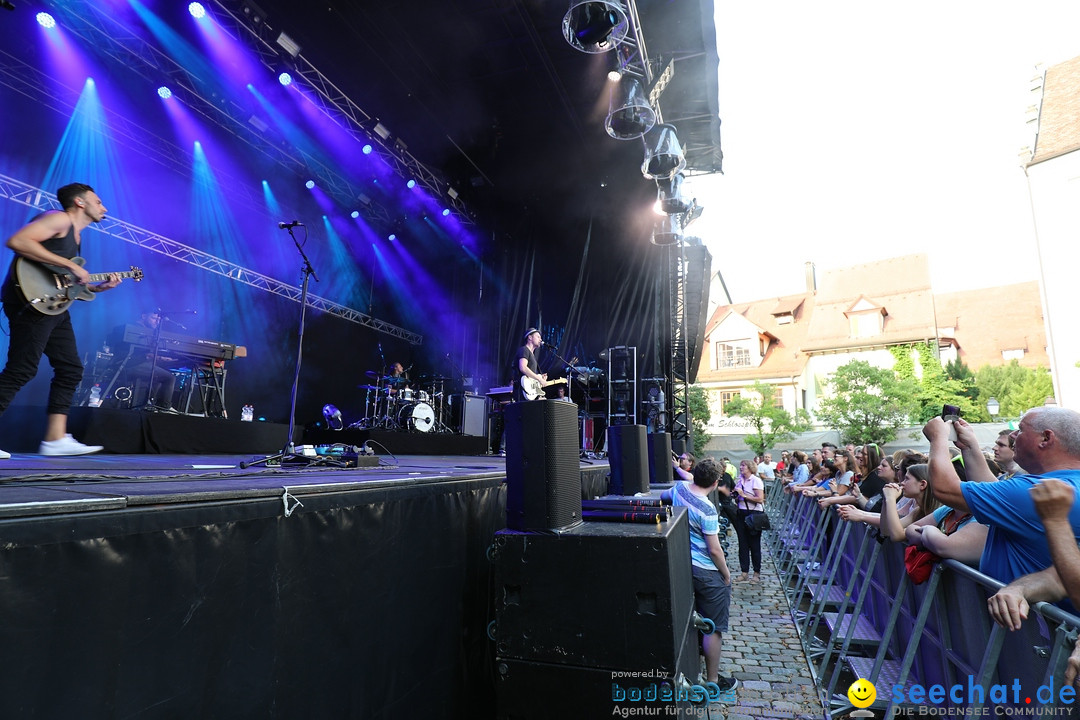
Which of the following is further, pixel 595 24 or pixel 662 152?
pixel 662 152

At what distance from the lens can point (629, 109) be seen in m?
6.29

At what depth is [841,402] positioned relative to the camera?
2606 cm

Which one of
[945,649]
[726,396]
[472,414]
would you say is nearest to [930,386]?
[726,396]

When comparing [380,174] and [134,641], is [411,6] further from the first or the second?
[134,641]

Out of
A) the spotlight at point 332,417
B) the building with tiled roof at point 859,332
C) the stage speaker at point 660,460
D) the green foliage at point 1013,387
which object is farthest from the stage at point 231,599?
the green foliage at point 1013,387

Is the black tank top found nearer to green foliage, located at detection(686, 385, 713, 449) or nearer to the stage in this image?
the stage

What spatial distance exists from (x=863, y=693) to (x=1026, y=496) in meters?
1.67

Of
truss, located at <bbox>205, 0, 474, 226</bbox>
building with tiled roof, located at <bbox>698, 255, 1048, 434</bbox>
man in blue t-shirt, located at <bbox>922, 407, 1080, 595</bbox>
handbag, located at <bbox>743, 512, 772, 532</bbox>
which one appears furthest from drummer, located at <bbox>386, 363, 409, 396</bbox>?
building with tiled roof, located at <bbox>698, 255, 1048, 434</bbox>

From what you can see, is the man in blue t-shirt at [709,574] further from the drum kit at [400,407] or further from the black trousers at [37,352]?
the drum kit at [400,407]

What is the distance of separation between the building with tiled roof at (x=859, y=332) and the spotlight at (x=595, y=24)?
28845 millimetres

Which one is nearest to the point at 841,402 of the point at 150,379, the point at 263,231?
the point at 263,231

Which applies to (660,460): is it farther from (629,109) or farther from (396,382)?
(396,382)

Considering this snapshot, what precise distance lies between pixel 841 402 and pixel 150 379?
90.1ft

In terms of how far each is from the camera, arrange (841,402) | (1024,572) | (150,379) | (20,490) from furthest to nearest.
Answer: (841,402)
(150,379)
(1024,572)
(20,490)
